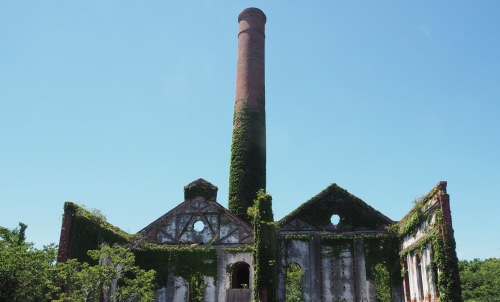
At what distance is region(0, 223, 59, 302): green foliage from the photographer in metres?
17.2

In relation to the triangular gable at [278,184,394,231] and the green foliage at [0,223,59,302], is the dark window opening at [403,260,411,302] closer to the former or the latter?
the triangular gable at [278,184,394,231]

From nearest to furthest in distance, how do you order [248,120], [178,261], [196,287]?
[196,287], [178,261], [248,120]

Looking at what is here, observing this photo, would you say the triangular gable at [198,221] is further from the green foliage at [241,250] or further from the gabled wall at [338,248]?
the gabled wall at [338,248]

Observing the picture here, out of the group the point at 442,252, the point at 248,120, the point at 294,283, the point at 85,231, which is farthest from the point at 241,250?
the point at 294,283

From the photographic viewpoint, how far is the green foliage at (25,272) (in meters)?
17.2

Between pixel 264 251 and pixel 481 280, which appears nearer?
pixel 264 251

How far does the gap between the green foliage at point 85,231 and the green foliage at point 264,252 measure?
7.85m

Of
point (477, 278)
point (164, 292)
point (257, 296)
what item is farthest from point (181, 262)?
point (477, 278)

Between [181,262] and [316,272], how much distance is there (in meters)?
7.43

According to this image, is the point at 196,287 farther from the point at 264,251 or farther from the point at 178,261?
the point at 264,251

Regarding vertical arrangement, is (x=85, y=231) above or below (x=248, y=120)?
below

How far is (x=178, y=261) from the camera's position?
2561 cm

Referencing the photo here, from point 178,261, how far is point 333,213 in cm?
914

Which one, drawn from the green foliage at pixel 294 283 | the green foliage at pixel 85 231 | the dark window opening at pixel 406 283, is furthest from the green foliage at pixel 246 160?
the green foliage at pixel 294 283
